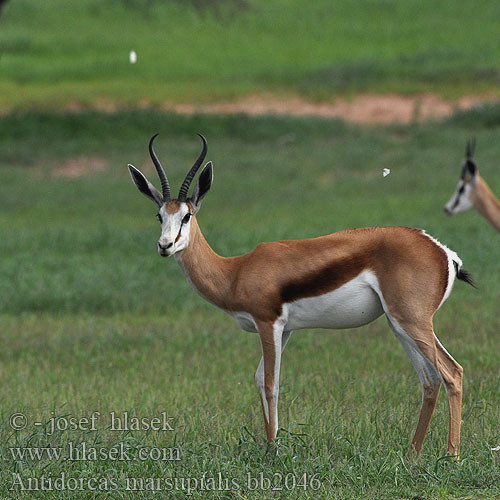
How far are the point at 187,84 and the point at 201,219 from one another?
16.3m

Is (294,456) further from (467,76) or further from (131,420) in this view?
(467,76)

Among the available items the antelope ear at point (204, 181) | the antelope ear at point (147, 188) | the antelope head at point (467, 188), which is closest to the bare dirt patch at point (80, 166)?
the antelope head at point (467, 188)

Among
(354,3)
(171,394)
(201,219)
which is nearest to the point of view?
(171,394)

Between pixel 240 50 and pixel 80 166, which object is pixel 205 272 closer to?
pixel 80 166

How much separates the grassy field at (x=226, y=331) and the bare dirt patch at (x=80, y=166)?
0.07 m

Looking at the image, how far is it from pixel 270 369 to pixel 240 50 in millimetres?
35826

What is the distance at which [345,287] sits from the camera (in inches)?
209

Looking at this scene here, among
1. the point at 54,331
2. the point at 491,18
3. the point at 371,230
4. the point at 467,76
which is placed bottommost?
the point at 54,331

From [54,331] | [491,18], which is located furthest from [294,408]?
[491,18]

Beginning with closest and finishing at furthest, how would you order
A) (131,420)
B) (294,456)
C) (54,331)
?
(294,456)
(131,420)
(54,331)

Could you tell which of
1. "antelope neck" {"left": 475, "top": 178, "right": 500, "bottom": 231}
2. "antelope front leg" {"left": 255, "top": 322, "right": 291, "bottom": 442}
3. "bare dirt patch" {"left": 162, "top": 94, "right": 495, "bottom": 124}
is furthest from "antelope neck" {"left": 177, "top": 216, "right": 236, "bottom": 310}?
"bare dirt patch" {"left": 162, "top": 94, "right": 495, "bottom": 124}

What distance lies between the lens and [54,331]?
1007cm

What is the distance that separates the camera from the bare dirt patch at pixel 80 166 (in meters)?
22.5

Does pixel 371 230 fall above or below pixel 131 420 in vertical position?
above
